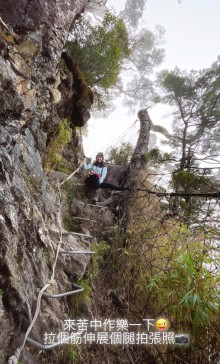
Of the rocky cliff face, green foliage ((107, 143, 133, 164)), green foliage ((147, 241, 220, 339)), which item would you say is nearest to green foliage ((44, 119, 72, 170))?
the rocky cliff face

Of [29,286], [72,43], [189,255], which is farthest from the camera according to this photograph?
[72,43]

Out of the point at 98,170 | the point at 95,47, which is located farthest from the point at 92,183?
the point at 95,47

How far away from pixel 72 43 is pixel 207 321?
232 inches

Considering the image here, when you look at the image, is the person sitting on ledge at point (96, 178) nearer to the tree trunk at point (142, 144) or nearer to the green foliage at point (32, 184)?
the tree trunk at point (142, 144)

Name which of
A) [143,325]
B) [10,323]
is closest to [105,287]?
[143,325]

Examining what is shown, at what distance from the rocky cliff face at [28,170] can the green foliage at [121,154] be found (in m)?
3.54

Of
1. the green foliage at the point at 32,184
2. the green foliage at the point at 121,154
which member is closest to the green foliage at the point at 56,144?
the green foliage at the point at 32,184

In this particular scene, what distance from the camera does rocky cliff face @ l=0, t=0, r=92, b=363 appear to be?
69.8 inches

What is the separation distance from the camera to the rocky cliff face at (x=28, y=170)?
177 centimetres

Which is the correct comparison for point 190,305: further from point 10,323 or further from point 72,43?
point 72,43

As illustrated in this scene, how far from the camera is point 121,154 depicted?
25.7 feet

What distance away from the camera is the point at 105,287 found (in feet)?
12.8

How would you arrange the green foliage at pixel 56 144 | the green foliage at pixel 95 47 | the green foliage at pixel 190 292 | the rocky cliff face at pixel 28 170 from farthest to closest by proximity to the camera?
the green foliage at pixel 95 47 → the green foliage at pixel 56 144 → the green foliage at pixel 190 292 → the rocky cliff face at pixel 28 170

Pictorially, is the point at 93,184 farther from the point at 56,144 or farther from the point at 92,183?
the point at 56,144
